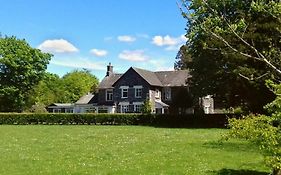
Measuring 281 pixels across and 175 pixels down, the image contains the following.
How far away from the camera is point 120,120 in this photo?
51.0m

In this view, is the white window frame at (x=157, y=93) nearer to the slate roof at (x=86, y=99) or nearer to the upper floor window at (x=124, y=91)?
the upper floor window at (x=124, y=91)

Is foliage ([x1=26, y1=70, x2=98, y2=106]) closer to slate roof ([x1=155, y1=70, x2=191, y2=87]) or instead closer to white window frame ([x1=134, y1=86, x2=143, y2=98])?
slate roof ([x1=155, y1=70, x2=191, y2=87])

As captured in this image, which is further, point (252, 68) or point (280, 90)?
point (252, 68)

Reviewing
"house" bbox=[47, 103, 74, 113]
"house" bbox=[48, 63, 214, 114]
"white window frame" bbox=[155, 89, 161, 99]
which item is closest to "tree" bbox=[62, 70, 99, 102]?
"house" bbox=[47, 103, 74, 113]

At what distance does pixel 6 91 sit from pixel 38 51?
428 inches

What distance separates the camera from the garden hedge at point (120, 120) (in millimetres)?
46656

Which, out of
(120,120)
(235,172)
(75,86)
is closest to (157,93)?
(120,120)

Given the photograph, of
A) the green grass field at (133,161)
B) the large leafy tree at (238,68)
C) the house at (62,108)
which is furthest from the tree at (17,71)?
the green grass field at (133,161)

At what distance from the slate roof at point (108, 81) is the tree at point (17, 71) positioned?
13.1 meters

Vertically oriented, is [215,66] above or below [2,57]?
below

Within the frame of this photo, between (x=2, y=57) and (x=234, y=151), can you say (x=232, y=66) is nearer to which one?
(x=234, y=151)

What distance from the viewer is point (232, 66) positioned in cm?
3944

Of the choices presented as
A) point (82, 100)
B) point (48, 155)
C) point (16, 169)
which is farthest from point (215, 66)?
point (82, 100)

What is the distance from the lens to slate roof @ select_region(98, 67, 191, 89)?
70625mm
